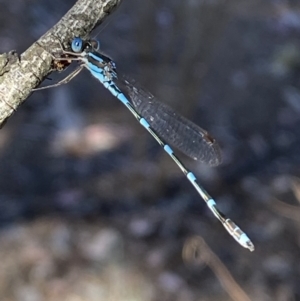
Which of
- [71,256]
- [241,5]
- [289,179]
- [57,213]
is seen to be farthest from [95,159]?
[241,5]

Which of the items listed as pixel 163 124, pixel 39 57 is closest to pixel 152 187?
pixel 163 124

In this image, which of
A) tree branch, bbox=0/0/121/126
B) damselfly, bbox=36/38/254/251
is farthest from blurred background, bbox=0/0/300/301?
tree branch, bbox=0/0/121/126

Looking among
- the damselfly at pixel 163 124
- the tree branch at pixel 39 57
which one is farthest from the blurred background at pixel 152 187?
the tree branch at pixel 39 57

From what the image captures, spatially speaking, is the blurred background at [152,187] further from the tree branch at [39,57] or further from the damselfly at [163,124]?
the tree branch at [39,57]

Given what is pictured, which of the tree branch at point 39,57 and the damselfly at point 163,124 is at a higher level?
the tree branch at point 39,57

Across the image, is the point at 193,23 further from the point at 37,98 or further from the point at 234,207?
the point at 37,98

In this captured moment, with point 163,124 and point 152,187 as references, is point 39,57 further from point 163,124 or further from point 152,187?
point 152,187
